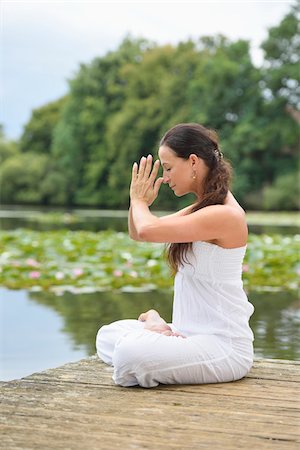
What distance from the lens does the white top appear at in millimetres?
2852

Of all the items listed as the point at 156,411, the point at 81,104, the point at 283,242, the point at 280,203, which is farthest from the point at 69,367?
the point at 81,104

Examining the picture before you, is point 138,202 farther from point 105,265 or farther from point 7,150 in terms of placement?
point 7,150

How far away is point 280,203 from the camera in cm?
2380

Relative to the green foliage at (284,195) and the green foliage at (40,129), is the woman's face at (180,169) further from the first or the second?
the green foliage at (40,129)

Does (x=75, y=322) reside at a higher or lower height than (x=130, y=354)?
lower

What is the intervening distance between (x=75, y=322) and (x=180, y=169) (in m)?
2.48

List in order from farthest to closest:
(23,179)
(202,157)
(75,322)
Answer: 1. (23,179)
2. (75,322)
3. (202,157)

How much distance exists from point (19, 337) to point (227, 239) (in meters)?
2.27

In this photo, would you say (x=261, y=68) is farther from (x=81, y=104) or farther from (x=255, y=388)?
(x=255, y=388)

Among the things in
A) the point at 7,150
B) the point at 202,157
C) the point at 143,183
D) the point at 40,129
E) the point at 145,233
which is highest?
the point at 40,129

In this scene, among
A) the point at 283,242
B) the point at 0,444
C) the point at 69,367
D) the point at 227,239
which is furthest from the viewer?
the point at 283,242

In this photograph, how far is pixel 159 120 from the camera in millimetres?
28703

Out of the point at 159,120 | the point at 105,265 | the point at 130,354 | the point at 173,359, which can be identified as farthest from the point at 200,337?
the point at 159,120

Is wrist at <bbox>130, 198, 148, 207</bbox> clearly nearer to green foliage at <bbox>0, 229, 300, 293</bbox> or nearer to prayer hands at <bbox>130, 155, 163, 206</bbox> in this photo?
→ prayer hands at <bbox>130, 155, 163, 206</bbox>
